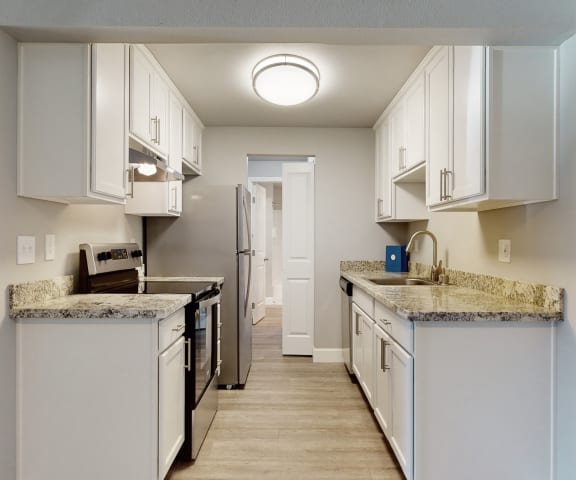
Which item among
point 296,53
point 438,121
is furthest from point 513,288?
point 296,53

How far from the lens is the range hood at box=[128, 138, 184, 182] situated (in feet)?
6.89

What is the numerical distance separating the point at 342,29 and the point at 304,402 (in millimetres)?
2417

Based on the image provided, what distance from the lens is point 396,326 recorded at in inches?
70.1

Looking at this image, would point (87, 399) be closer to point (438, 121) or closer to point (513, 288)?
point (513, 288)

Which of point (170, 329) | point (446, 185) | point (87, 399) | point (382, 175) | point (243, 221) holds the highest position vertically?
point (382, 175)

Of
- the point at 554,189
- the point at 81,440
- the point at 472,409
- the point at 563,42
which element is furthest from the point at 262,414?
the point at 563,42

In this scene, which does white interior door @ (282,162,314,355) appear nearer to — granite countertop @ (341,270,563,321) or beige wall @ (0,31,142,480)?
granite countertop @ (341,270,563,321)

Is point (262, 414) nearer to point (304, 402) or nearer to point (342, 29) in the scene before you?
point (304, 402)

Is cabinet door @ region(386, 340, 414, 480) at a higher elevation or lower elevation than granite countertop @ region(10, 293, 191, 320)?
lower

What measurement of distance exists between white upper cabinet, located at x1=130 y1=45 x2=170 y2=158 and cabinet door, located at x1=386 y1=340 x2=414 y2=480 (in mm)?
1849

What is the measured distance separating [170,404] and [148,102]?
5.72 feet

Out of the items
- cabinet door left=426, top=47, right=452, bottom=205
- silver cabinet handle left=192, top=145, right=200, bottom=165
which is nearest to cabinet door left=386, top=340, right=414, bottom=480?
cabinet door left=426, top=47, right=452, bottom=205

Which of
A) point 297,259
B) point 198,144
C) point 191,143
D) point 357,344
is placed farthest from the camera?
point 297,259

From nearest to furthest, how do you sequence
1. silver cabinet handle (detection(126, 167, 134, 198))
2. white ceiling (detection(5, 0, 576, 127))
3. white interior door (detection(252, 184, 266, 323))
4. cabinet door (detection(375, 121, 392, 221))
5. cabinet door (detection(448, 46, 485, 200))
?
white ceiling (detection(5, 0, 576, 127)) → cabinet door (detection(448, 46, 485, 200)) → silver cabinet handle (detection(126, 167, 134, 198)) → cabinet door (detection(375, 121, 392, 221)) → white interior door (detection(252, 184, 266, 323))
